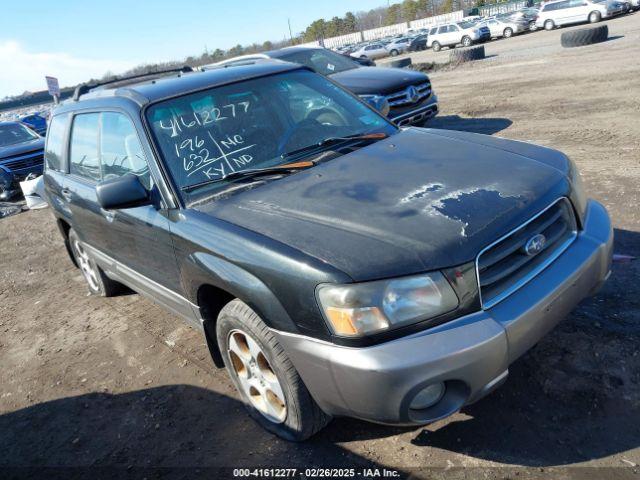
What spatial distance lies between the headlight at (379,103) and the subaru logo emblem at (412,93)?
1.64ft

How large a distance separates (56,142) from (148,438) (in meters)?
2.90

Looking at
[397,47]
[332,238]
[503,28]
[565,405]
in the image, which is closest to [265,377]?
[332,238]

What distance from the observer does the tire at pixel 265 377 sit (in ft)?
8.07

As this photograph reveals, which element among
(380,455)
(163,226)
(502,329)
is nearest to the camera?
(502,329)

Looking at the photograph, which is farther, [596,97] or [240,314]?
[596,97]

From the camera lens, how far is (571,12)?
96.5ft

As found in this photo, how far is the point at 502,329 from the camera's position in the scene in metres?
2.11

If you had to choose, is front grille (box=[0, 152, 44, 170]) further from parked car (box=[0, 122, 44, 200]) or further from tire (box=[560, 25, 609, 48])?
tire (box=[560, 25, 609, 48])

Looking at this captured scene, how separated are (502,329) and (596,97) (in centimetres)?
915

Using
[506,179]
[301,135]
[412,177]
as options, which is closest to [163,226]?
[301,135]

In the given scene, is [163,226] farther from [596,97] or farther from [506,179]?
[596,97]

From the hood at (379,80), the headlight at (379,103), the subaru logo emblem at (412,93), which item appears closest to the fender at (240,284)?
the headlight at (379,103)

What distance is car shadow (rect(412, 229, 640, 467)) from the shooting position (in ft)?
7.89

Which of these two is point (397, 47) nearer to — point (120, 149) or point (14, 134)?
point (14, 134)
